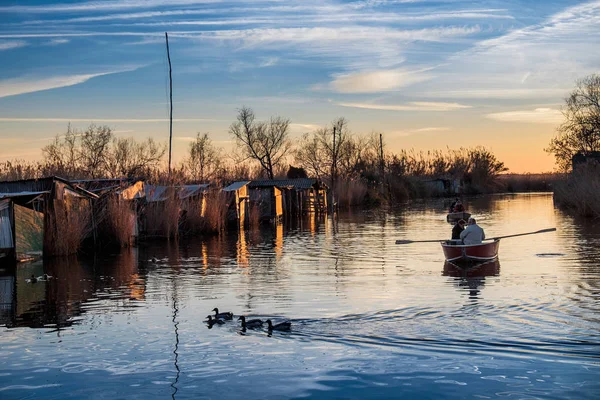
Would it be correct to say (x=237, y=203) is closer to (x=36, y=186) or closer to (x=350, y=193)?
(x=36, y=186)

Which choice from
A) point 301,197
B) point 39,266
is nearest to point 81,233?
point 39,266

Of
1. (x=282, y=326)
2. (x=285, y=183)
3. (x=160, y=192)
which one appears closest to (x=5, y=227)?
(x=160, y=192)

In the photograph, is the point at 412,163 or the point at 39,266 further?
the point at 412,163

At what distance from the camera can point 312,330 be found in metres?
13.8

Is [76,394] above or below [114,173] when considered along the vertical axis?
below

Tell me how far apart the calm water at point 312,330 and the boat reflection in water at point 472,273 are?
8 cm

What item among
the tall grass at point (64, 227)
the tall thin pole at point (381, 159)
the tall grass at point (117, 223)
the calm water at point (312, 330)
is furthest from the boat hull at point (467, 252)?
the tall thin pole at point (381, 159)

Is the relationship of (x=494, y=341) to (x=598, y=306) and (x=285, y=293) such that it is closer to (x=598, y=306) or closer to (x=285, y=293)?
(x=598, y=306)

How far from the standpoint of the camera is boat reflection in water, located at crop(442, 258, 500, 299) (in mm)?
19087

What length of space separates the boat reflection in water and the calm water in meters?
0.08

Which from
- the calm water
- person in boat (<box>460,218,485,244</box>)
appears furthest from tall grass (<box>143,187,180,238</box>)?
person in boat (<box>460,218,485,244</box>)

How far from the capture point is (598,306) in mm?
15602

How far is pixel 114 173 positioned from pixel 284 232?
16245 millimetres

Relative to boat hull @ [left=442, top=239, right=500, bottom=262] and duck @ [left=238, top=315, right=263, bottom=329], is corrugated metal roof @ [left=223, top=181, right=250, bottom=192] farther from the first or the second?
duck @ [left=238, top=315, right=263, bottom=329]
